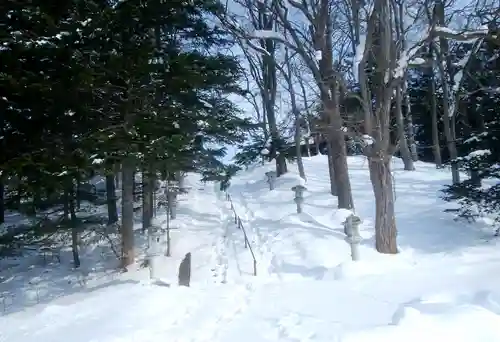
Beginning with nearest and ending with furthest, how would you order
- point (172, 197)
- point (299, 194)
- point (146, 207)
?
point (299, 194), point (146, 207), point (172, 197)

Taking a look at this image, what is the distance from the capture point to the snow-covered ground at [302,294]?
5.16 m

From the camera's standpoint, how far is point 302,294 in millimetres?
7250

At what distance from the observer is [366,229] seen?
44.5 feet

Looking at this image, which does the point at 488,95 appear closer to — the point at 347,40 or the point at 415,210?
the point at 415,210

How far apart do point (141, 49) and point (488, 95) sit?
9.92 m

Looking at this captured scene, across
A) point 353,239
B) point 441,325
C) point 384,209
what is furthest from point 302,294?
point 384,209

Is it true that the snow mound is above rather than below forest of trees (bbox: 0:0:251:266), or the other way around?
below

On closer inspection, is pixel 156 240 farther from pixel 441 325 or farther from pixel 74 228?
pixel 441 325

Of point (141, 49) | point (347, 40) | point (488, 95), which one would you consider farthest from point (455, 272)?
point (347, 40)

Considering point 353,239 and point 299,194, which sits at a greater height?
point 299,194

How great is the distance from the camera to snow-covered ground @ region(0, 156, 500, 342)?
5156mm

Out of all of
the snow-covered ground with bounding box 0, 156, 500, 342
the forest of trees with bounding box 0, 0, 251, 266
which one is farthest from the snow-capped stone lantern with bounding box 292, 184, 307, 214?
the forest of trees with bounding box 0, 0, 251, 266

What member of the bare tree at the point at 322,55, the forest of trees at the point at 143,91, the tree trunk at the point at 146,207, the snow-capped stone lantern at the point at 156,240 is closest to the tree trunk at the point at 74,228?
the forest of trees at the point at 143,91

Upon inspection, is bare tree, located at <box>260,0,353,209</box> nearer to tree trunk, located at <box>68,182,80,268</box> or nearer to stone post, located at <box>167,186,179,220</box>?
stone post, located at <box>167,186,179,220</box>
